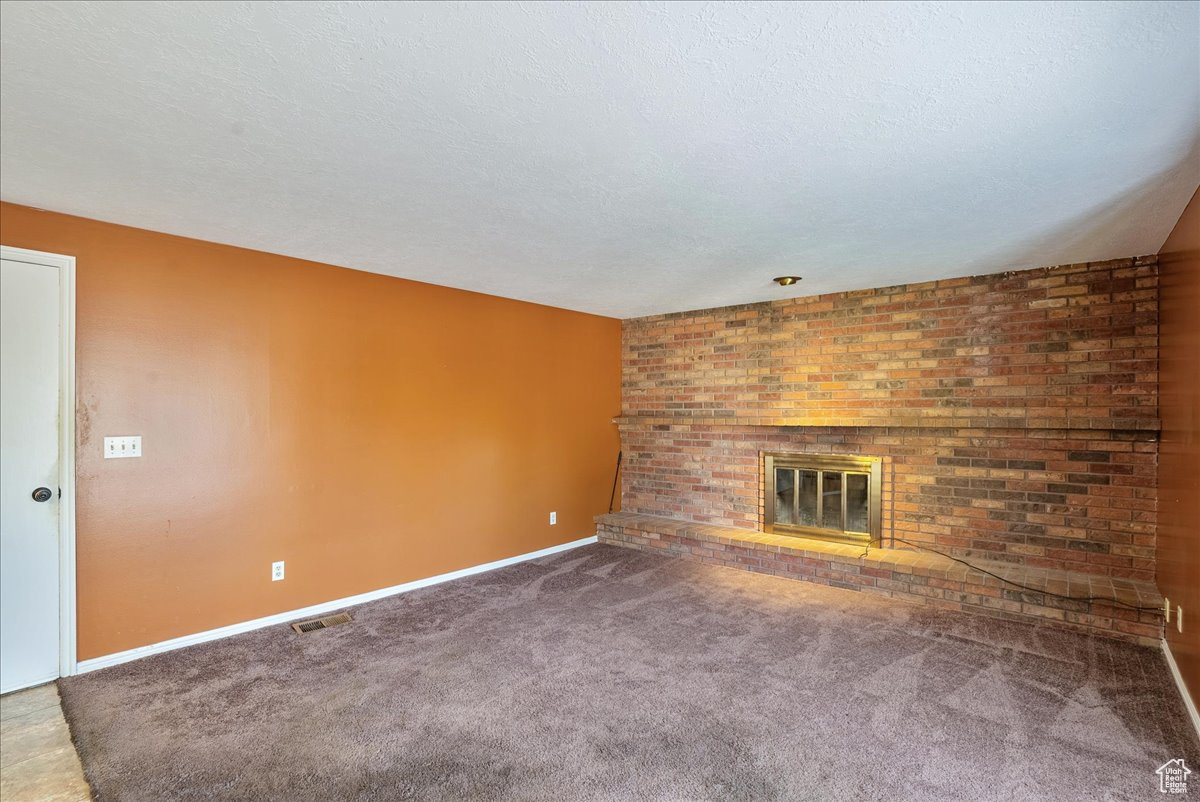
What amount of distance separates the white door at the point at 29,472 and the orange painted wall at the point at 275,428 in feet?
0.35

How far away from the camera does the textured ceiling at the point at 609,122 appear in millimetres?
1383

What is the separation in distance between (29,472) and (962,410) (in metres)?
5.46

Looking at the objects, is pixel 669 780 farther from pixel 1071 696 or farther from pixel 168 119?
pixel 168 119

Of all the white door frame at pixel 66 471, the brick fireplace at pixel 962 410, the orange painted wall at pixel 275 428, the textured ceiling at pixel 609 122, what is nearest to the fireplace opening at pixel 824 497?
the brick fireplace at pixel 962 410

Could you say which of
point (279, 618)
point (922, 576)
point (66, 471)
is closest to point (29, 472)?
point (66, 471)

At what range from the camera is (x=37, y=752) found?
86.0 inches

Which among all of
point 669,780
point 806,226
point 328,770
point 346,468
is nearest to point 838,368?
point 806,226

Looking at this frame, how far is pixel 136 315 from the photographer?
9.67 ft

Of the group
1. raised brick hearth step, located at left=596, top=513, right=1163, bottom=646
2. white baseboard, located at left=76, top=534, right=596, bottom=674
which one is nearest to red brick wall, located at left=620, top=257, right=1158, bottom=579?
raised brick hearth step, located at left=596, top=513, right=1163, bottom=646

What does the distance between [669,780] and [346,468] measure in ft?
9.05

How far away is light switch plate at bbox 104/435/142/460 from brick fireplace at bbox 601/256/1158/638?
368 cm

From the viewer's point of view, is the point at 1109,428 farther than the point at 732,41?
Yes

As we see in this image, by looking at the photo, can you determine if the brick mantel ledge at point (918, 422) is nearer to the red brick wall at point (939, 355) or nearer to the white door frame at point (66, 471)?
the red brick wall at point (939, 355)

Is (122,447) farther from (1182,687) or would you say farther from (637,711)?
(1182,687)
